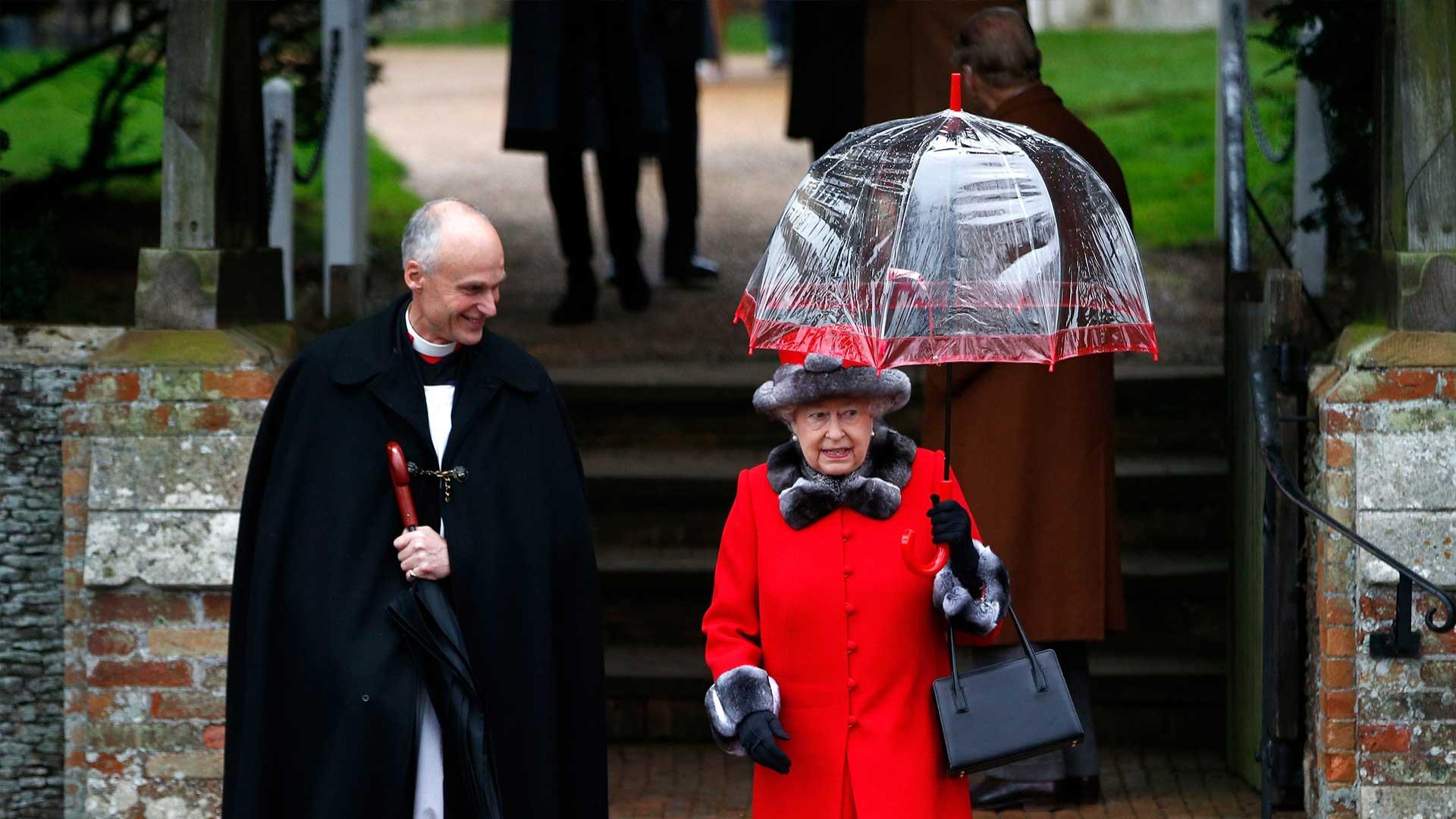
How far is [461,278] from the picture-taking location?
394 centimetres

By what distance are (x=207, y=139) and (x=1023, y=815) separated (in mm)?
3024

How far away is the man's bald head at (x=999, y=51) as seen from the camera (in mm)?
5391

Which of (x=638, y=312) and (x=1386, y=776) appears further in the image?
(x=638, y=312)

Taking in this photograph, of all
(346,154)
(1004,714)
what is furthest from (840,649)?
(346,154)

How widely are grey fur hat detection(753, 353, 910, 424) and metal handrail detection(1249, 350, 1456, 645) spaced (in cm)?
146

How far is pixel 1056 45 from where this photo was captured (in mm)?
16828

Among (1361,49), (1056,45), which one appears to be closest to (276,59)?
(1361,49)

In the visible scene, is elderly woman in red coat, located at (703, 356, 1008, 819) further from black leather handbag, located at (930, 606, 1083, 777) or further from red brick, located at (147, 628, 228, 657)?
red brick, located at (147, 628, 228, 657)

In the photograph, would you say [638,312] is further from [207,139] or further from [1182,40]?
[1182,40]

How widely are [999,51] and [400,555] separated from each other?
2320 mm

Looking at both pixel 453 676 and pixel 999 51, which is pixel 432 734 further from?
pixel 999 51

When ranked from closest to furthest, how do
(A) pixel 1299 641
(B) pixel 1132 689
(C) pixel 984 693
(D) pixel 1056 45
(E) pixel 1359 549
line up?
1. (C) pixel 984 693
2. (E) pixel 1359 549
3. (A) pixel 1299 641
4. (B) pixel 1132 689
5. (D) pixel 1056 45

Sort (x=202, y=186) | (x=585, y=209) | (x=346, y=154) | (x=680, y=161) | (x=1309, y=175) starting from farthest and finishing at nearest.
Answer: (x=680, y=161), (x=585, y=209), (x=346, y=154), (x=1309, y=175), (x=202, y=186)

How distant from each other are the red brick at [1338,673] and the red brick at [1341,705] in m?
0.02
